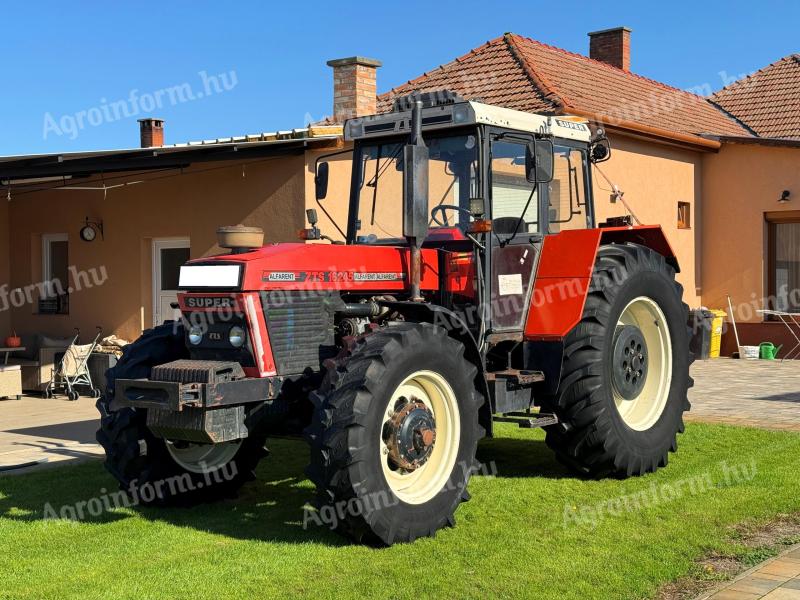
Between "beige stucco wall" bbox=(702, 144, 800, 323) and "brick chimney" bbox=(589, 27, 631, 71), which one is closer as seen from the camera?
"beige stucco wall" bbox=(702, 144, 800, 323)

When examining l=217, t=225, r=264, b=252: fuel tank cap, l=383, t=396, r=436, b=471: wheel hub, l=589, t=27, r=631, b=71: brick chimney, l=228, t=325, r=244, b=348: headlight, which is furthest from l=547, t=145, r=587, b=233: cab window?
l=589, t=27, r=631, b=71: brick chimney

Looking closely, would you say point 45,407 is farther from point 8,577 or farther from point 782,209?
point 782,209

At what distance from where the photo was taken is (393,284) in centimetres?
639

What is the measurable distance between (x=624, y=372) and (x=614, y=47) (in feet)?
54.7

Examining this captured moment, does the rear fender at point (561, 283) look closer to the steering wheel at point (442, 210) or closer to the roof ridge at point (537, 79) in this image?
the steering wheel at point (442, 210)

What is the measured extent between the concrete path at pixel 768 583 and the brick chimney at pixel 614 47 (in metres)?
18.6

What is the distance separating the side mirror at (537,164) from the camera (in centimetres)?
618

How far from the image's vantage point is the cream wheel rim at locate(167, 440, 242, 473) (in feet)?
20.8

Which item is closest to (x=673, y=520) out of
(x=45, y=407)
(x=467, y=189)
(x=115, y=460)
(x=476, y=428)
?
(x=476, y=428)

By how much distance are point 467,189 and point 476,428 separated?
64.0 inches

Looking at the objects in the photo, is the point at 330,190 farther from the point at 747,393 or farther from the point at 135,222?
the point at 747,393

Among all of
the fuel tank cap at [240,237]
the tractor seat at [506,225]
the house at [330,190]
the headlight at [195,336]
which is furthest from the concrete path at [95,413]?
the tractor seat at [506,225]

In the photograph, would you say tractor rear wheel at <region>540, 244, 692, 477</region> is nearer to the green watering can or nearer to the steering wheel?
the steering wheel

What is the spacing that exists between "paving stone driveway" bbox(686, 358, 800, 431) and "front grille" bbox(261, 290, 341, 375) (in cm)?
529
